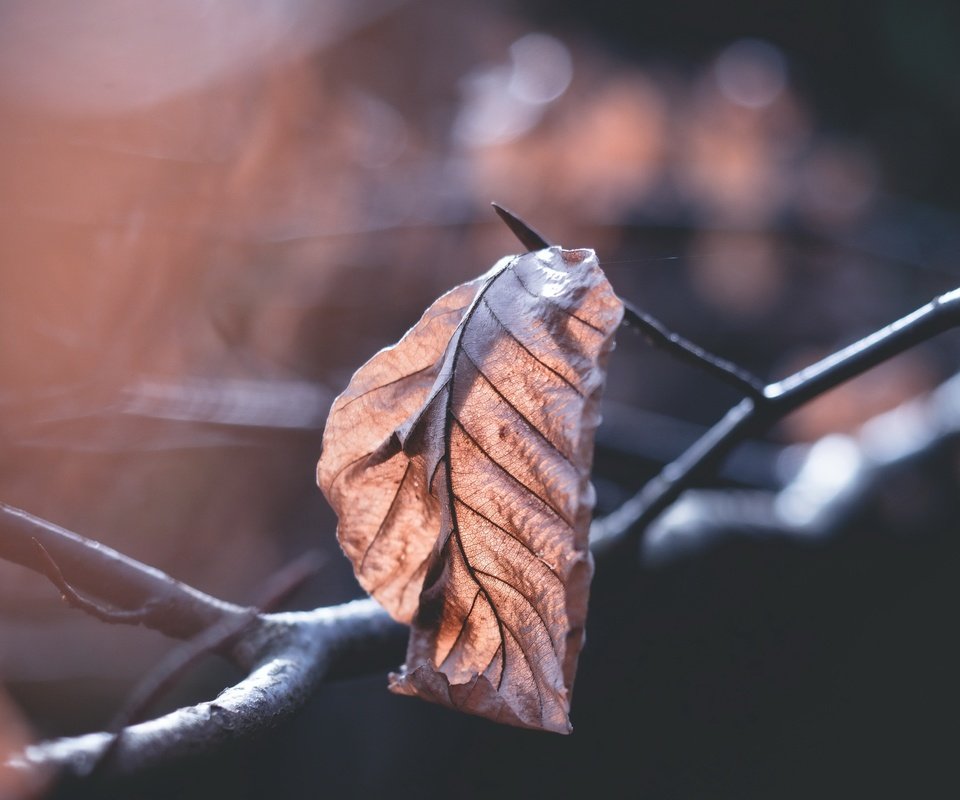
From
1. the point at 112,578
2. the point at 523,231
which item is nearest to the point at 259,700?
the point at 112,578

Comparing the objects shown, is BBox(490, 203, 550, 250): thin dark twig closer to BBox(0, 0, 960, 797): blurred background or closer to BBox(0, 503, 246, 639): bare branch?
BBox(0, 503, 246, 639): bare branch

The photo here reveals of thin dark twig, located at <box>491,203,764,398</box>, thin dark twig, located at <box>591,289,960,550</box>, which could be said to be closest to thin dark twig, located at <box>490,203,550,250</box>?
thin dark twig, located at <box>491,203,764,398</box>

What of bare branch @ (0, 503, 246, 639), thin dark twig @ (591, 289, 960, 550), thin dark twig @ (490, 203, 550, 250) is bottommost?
bare branch @ (0, 503, 246, 639)

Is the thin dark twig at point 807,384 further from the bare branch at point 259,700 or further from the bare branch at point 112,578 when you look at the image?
the bare branch at point 112,578

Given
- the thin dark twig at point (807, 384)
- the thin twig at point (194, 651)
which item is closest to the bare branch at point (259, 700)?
the thin twig at point (194, 651)

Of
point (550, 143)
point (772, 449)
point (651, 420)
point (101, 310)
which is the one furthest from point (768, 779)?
point (550, 143)

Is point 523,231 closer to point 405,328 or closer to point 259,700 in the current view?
point 259,700

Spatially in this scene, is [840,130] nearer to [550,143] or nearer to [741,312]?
[741,312]

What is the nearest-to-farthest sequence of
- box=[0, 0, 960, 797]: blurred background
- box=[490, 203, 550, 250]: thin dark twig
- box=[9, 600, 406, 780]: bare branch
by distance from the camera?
box=[9, 600, 406, 780]: bare branch < box=[490, 203, 550, 250]: thin dark twig < box=[0, 0, 960, 797]: blurred background
